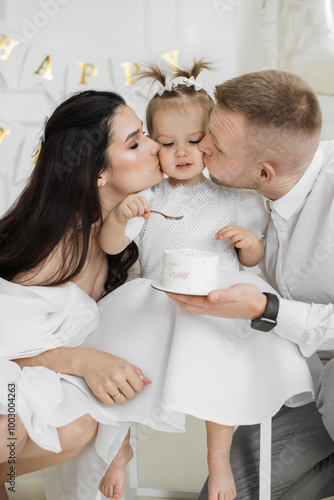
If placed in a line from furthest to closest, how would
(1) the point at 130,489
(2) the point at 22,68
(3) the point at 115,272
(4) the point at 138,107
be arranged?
(2) the point at 22,68 < (4) the point at 138,107 < (1) the point at 130,489 < (3) the point at 115,272

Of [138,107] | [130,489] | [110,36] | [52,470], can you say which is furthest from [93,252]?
[110,36]

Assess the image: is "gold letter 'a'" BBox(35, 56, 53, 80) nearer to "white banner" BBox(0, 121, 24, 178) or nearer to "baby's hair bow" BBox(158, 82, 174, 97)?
"white banner" BBox(0, 121, 24, 178)

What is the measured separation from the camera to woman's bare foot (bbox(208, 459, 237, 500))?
4.17 feet

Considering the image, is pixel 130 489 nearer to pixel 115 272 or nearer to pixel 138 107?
pixel 115 272

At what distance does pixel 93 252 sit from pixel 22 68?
1.55 meters

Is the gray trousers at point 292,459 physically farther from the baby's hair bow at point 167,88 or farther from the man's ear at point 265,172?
the baby's hair bow at point 167,88

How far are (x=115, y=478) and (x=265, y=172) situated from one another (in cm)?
93

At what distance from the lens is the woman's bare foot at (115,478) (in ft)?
4.58

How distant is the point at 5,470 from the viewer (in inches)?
53.7

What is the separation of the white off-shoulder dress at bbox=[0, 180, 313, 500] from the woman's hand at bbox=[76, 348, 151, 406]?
0.03 meters

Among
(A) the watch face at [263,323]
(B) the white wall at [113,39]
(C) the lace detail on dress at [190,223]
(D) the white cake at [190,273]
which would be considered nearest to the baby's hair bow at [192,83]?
(C) the lace detail on dress at [190,223]

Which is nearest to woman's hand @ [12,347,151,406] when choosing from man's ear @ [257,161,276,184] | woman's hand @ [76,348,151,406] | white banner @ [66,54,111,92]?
woman's hand @ [76,348,151,406]

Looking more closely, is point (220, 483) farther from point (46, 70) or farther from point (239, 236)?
point (46, 70)

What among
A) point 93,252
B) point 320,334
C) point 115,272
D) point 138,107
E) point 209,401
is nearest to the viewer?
point 209,401
